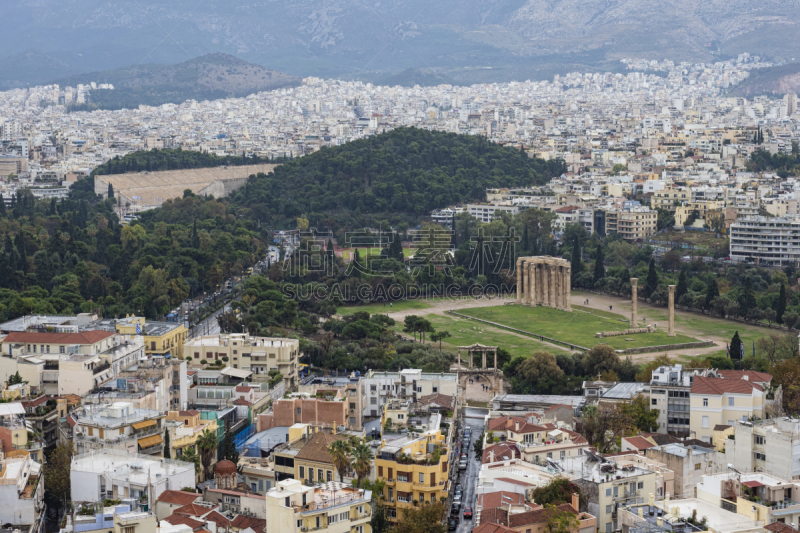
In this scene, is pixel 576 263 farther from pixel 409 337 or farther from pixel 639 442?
pixel 639 442

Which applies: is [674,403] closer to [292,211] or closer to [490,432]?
[490,432]

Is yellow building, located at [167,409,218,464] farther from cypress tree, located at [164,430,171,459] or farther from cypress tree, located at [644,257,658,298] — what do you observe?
cypress tree, located at [644,257,658,298]

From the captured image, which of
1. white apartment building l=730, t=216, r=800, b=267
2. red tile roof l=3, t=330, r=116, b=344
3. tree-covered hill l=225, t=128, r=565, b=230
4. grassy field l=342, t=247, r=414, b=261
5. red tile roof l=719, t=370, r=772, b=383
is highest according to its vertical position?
tree-covered hill l=225, t=128, r=565, b=230

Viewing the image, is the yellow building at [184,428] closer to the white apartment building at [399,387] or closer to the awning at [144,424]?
the awning at [144,424]

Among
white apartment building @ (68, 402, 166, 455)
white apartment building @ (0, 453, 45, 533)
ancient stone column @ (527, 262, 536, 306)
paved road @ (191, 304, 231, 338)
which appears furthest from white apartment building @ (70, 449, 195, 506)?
ancient stone column @ (527, 262, 536, 306)

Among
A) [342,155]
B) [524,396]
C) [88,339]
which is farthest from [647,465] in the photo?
[342,155]

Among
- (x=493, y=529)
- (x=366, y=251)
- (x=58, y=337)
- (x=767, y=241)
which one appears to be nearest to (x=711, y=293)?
(x=767, y=241)

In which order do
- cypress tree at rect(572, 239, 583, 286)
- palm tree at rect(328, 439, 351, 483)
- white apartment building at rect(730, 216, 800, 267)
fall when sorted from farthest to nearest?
white apartment building at rect(730, 216, 800, 267)
cypress tree at rect(572, 239, 583, 286)
palm tree at rect(328, 439, 351, 483)
